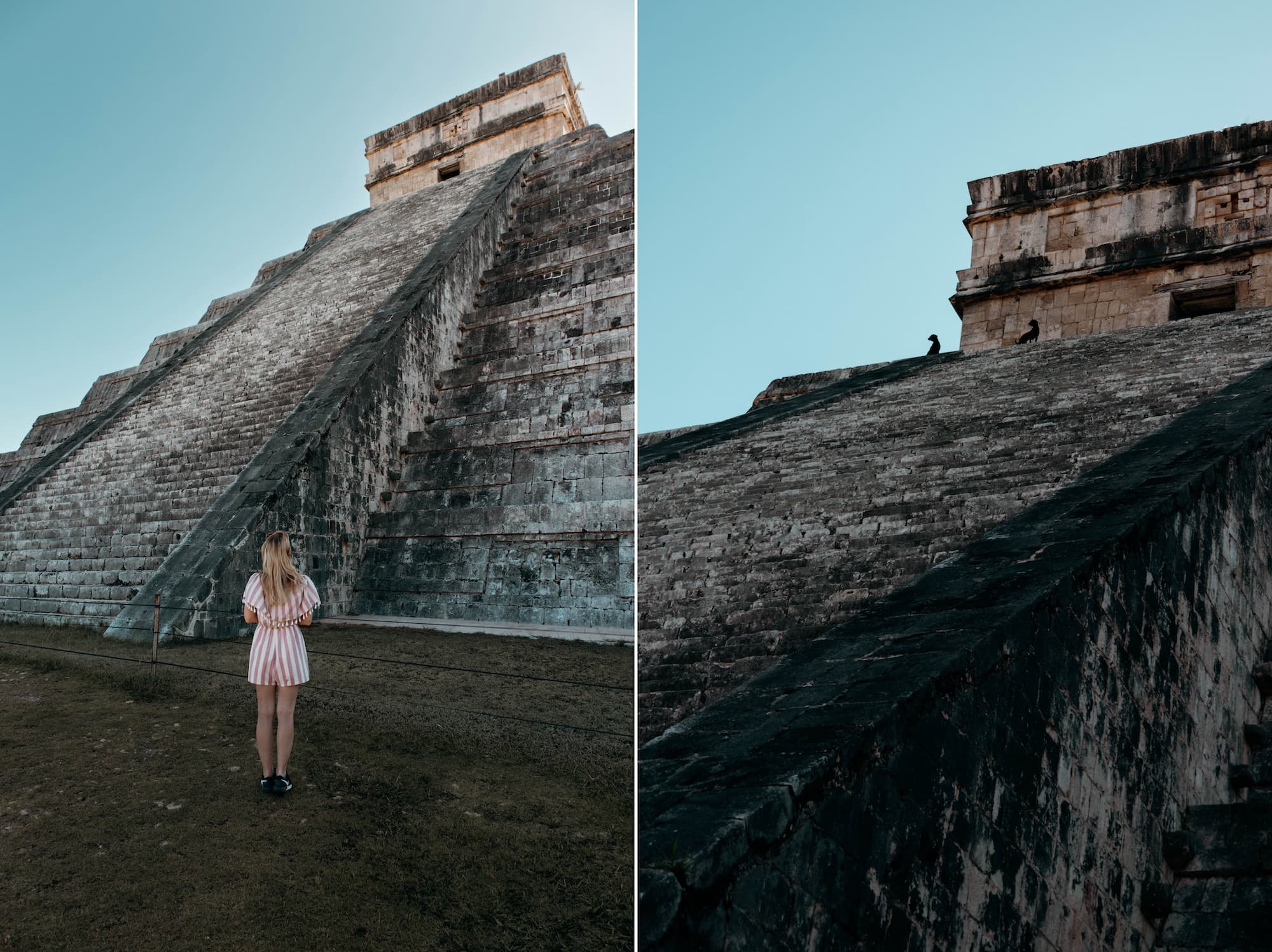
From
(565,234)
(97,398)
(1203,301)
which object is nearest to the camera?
(565,234)

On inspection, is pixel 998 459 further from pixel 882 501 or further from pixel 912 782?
pixel 912 782

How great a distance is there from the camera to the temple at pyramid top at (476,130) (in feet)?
55.8

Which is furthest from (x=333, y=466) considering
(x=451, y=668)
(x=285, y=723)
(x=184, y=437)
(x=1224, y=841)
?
(x=1224, y=841)

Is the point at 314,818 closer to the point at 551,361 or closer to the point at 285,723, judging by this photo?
the point at 285,723

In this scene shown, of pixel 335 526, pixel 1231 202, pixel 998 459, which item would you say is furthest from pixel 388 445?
pixel 1231 202

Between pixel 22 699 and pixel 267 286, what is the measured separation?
36.7 feet

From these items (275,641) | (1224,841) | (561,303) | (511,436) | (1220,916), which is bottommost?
(1220,916)

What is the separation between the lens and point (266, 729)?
289 centimetres

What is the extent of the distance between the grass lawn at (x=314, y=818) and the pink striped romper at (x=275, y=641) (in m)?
0.32

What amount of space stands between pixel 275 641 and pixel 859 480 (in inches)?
170

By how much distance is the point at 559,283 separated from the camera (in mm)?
9906

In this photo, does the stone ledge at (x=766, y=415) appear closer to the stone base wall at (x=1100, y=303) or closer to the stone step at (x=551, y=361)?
the stone step at (x=551, y=361)

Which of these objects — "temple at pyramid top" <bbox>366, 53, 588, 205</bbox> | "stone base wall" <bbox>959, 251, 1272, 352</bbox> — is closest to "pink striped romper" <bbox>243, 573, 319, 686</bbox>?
"stone base wall" <bbox>959, 251, 1272, 352</bbox>

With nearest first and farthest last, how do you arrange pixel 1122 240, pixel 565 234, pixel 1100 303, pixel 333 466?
1. pixel 333 466
2. pixel 565 234
3. pixel 1122 240
4. pixel 1100 303
